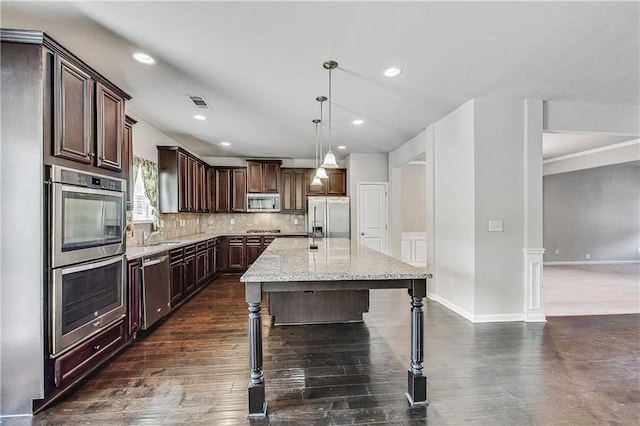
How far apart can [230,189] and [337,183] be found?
2.44 m

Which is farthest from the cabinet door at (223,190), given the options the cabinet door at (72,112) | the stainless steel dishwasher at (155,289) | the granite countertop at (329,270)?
the granite countertop at (329,270)

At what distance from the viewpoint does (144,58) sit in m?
2.55

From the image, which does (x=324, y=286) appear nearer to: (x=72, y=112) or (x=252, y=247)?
(x=72, y=112)

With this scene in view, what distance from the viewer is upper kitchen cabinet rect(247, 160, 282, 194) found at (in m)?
6.68

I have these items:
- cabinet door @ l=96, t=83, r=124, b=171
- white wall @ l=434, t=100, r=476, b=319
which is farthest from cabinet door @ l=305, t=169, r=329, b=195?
cabinet door @ l=96, t=83, r=124, b=171

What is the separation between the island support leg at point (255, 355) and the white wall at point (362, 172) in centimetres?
477

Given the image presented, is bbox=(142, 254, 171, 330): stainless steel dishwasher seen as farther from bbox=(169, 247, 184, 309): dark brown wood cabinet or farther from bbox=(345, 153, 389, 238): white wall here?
bbox=(345, 153, 389, 238): white wall

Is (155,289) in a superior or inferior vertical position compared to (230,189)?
inferior

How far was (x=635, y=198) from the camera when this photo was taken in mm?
7996

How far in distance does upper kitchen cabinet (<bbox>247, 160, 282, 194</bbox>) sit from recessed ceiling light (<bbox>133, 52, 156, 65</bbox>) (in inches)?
159

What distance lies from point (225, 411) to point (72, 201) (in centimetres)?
178

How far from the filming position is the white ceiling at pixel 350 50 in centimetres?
196

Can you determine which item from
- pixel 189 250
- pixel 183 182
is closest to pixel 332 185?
pixel 183 182

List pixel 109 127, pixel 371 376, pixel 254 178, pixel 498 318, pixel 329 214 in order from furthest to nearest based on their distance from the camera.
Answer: pixel 254 178, pixel 329 214, pixel 498 318, pixel 109 127, pixel 371 376
